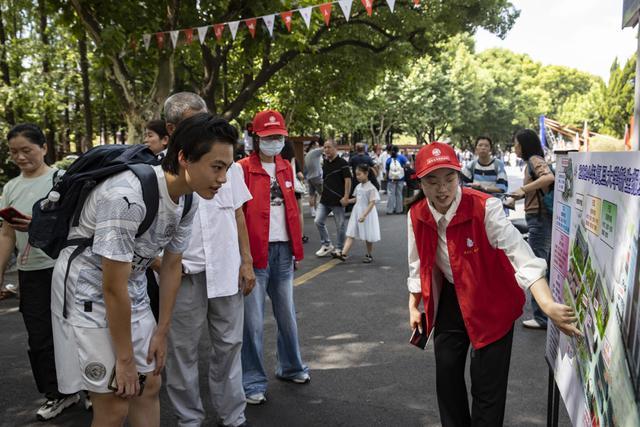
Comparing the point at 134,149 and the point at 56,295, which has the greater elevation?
the point at 134,149

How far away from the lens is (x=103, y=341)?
2164 millimetres

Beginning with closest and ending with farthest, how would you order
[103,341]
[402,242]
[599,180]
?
[599,180] < [103,341] < [402,242]

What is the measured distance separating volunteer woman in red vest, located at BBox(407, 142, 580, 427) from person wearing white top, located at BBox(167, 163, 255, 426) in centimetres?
106

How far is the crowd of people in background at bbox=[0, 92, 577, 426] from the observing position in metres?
2.16

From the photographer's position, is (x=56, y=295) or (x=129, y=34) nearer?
(x=56, y=295)

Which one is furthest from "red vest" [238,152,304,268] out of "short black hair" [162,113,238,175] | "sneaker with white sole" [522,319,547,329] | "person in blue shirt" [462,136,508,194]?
"person in blue shirt" [462,136,508,194]

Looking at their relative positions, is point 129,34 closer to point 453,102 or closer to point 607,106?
point 453,102

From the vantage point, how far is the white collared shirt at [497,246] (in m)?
2.40

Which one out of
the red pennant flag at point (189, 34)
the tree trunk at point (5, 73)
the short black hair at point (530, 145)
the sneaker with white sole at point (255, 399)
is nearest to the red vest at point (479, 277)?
the sneaker with white sole at point (255, 399)

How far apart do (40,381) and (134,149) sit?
7.21 feet

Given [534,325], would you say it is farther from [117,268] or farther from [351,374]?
[117,268]

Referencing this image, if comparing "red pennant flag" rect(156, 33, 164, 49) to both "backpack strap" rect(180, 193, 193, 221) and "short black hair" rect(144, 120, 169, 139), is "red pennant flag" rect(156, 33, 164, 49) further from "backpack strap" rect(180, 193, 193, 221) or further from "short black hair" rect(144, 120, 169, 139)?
"backpack strap" rect(180, 193, 193, 221)

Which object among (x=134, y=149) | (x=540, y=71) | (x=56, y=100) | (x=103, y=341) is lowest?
(x=103, y=341)

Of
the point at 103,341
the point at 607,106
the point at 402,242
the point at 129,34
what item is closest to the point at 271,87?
the point at 129,34
